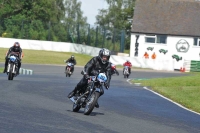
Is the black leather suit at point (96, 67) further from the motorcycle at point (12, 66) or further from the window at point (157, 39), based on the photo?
the window at point (157, 39)

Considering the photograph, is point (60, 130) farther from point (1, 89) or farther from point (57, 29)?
point (57, 29)

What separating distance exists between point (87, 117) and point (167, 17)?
59940 millimetres

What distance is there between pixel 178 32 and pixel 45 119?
60240 mm

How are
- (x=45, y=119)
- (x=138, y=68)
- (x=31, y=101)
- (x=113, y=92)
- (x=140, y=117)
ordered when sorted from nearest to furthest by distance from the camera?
(x=45, y=119), (x=140, y=117), (x=31, y=101), (x=113, y=92), (x=138, y=68)

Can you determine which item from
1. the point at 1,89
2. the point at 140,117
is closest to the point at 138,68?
the point at 1,89

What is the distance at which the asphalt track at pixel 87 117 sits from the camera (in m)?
12.7

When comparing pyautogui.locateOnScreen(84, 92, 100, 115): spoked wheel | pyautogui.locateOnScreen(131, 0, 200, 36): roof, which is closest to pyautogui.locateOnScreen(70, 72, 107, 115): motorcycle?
pyautogui.locateOnScreen(84, 92, 100, 115): spoked wheel

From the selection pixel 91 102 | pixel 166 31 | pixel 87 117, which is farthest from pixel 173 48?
pixel 87 117

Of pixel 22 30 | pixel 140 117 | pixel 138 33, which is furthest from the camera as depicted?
pixel 138 33

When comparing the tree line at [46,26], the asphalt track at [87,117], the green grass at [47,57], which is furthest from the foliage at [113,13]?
the asphalt track at [87,117]

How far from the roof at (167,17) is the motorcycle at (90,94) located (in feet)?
188

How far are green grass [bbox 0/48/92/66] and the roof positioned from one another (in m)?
8.90

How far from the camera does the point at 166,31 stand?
73.1m

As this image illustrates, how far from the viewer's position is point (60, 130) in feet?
39.4
